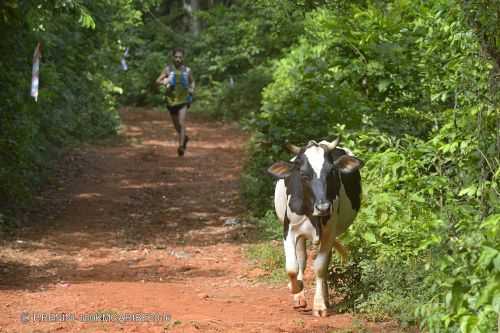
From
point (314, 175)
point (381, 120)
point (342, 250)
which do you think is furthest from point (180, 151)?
point (314, 175)

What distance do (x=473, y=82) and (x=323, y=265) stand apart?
7.20ft

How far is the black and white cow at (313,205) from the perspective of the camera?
8352 mm

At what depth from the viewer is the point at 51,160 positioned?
1769cm

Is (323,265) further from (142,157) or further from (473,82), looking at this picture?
(142,157)

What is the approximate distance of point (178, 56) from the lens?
713 inches

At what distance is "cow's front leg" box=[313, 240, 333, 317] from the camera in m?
8.30

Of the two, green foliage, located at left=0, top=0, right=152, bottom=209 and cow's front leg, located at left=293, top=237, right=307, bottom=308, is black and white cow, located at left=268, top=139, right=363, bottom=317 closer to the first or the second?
cow's front leg, located at left=293, top=237, right=307, bottom=308

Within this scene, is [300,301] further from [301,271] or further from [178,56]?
[178,56]

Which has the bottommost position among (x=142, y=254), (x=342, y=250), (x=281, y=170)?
(x=142, y=254)

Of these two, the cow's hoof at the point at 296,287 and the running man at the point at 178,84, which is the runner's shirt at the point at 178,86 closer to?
the running man at the point at 178,84

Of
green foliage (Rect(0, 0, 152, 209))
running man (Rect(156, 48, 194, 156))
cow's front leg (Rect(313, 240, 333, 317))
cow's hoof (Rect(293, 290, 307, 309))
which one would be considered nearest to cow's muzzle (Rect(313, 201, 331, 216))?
cow's front leg (Rect(313, 240, 333, 317))

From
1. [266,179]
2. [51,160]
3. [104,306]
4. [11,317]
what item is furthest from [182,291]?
[51,160]

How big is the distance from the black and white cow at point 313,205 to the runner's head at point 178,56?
31.5 ft

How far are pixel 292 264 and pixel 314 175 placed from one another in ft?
2.90
